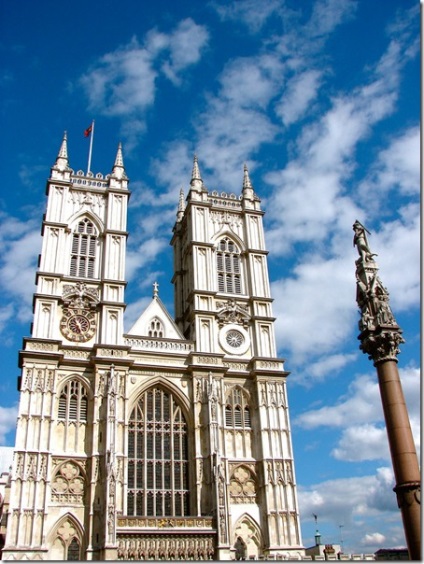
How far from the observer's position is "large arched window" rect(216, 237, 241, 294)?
3952 cm

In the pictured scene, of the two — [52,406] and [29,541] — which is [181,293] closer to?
[52,406]

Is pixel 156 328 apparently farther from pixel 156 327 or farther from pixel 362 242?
pixel 362 242

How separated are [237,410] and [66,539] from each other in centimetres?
1154

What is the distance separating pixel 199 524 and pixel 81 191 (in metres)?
21.9

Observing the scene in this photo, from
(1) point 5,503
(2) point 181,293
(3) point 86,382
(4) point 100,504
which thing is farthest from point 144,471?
(1) point 5,503

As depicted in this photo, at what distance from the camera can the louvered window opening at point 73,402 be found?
31922 millimetres

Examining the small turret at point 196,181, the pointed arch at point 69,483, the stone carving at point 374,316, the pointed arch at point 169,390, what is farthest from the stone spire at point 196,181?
the stone carving at point 374,316

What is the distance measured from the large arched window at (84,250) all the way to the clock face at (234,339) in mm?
8834

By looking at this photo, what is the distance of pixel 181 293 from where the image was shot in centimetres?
4234

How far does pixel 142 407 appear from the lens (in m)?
33.6

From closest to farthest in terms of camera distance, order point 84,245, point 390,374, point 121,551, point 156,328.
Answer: point 390,374
point 121,551
point 156,328
point 84,245

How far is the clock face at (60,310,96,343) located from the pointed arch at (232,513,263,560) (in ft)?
42.8

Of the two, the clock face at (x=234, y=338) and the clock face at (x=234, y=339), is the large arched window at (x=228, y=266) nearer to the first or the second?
the clock face at (x=234, y=339)

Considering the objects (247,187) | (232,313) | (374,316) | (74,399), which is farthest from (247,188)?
(374,316)
